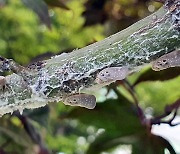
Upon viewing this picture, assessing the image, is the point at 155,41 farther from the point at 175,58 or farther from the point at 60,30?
the point at 60,30

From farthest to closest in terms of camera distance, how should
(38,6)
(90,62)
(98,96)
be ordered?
(98,96), (38,6), (90,62)

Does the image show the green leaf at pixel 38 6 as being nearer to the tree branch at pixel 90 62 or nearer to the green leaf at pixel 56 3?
the green leaf at pixel 56 3

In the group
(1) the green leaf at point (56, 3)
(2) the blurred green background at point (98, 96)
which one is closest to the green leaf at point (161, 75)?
(2) the blurred green background at point (98, 96)

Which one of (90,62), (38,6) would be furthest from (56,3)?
(90,62)

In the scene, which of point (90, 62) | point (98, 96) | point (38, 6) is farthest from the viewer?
point (98, 96)

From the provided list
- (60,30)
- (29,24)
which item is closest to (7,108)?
(60,30)

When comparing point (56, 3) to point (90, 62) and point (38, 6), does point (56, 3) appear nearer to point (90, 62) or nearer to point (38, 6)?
point (38, 6)
